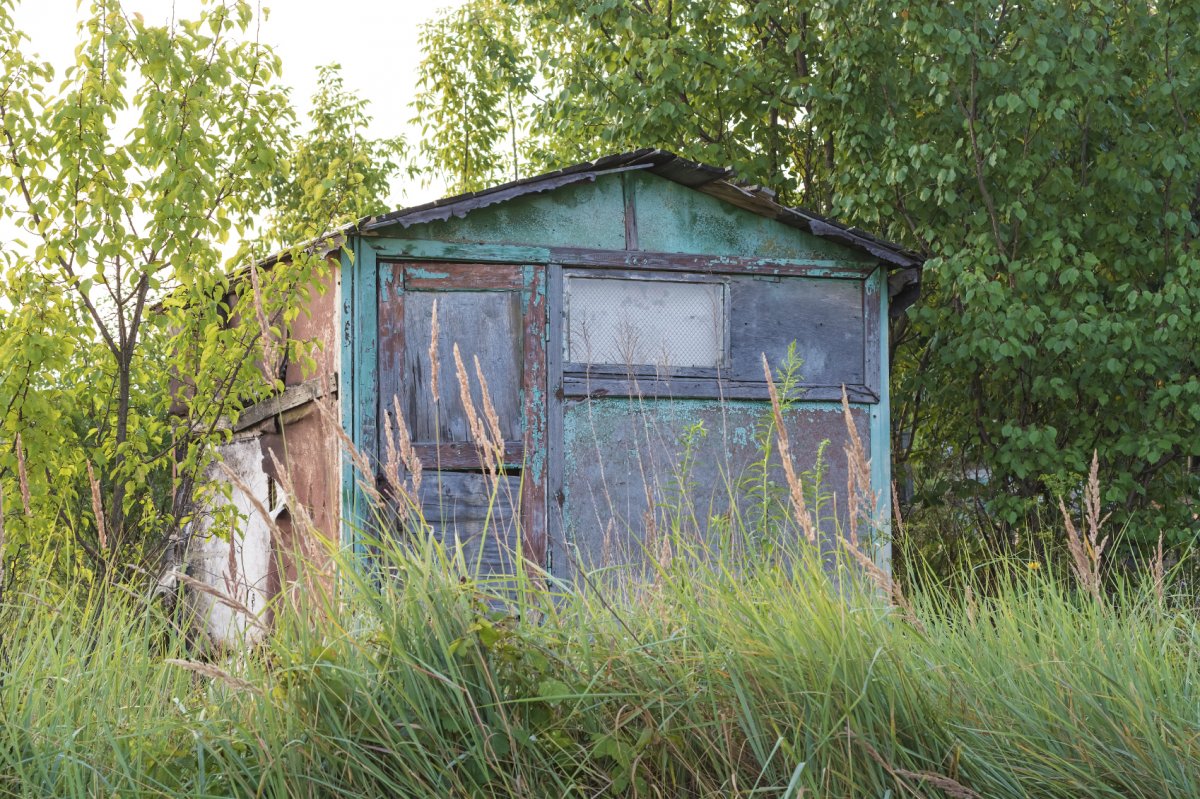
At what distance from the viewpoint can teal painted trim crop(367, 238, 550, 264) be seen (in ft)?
25.1

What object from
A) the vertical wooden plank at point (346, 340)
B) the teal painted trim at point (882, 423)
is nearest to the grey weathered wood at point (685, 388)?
the teal painted trim at point (882, 423)

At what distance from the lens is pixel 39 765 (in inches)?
119

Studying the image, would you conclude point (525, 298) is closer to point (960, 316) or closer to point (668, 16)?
point (960, 316)

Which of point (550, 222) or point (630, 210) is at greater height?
point (630, 210)

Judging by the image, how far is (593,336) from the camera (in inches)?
319

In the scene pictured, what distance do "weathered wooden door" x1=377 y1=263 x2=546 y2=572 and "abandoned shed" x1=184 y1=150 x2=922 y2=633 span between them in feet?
0.04

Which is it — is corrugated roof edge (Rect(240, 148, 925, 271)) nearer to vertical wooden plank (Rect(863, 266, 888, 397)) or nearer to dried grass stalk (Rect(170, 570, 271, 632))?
vertical wooden plank (Rect(863, 266, 888, 397))

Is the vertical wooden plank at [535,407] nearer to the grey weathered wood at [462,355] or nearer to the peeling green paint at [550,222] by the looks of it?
the grey weathered wood at [462,355]

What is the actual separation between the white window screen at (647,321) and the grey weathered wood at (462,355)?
1.37ft

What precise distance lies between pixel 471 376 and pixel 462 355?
22 centimetres

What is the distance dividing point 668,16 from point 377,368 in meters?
5.16

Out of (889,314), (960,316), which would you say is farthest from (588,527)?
(960,316)

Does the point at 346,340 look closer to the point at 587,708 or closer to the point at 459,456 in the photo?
the point at 459,456

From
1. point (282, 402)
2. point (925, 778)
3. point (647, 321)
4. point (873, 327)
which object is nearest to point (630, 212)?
point (647, 321)
